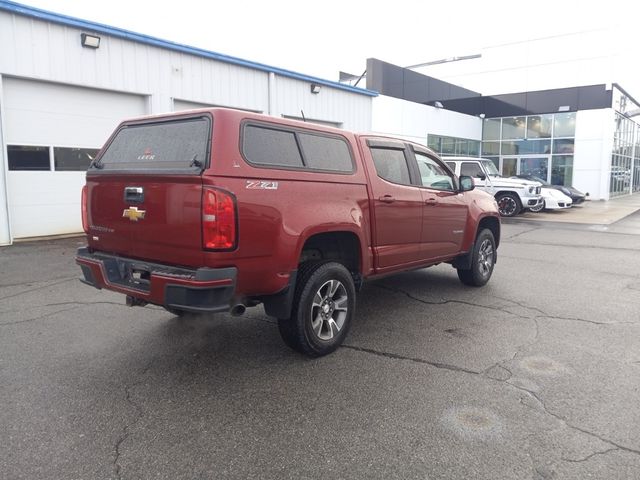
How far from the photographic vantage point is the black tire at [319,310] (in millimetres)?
4047

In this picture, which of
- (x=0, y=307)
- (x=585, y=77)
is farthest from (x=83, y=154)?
(x=585, y=77)

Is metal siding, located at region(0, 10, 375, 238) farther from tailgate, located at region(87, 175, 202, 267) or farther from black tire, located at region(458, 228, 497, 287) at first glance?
black tire, located at region(458, 228, 497, 287)

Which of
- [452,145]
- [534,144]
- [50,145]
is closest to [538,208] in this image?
[452,145]

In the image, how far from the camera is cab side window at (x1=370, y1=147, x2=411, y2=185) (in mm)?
5074

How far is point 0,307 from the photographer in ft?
18.9

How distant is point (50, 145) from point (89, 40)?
2.37 m

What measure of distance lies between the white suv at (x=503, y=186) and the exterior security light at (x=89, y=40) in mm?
11061

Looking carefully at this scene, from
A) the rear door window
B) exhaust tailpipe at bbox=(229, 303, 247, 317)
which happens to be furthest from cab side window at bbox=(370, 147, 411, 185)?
exhaust tailpipe at bbox=(229, 303, 247, 317)

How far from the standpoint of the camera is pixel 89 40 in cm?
1062

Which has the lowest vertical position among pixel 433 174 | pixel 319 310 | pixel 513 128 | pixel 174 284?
pixel 319 310

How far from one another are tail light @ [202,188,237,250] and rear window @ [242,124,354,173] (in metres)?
0.42

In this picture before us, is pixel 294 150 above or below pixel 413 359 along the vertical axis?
above

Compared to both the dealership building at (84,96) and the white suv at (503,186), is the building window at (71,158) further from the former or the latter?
the white suv at (503,186)

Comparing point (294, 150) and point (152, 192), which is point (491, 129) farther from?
point (152, 192)
